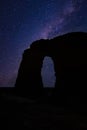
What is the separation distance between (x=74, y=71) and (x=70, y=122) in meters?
→ 9.29

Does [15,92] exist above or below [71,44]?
below

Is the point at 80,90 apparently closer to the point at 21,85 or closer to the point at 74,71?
the point at 74,71

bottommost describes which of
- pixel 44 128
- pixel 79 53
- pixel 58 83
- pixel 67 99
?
pixel 44 128

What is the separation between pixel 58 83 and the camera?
18453mm

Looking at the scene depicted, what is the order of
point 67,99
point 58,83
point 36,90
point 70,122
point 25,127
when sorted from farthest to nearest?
point 36,90
point 58,83
point 67,99
point 70,122
point 25,127

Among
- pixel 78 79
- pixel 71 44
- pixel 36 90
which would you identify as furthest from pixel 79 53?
pixel 36 90

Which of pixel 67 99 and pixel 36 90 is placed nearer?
pixel 67 99

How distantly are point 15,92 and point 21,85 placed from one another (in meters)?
0.97

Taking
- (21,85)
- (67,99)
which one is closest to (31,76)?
(21,85)

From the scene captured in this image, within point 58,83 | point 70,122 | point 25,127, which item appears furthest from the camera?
point 58,83

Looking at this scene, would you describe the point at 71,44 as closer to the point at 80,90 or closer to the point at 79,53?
the point at 79,53

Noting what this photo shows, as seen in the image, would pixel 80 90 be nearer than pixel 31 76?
Yes

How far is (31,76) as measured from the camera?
23141mm

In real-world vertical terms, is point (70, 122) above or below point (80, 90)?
below
